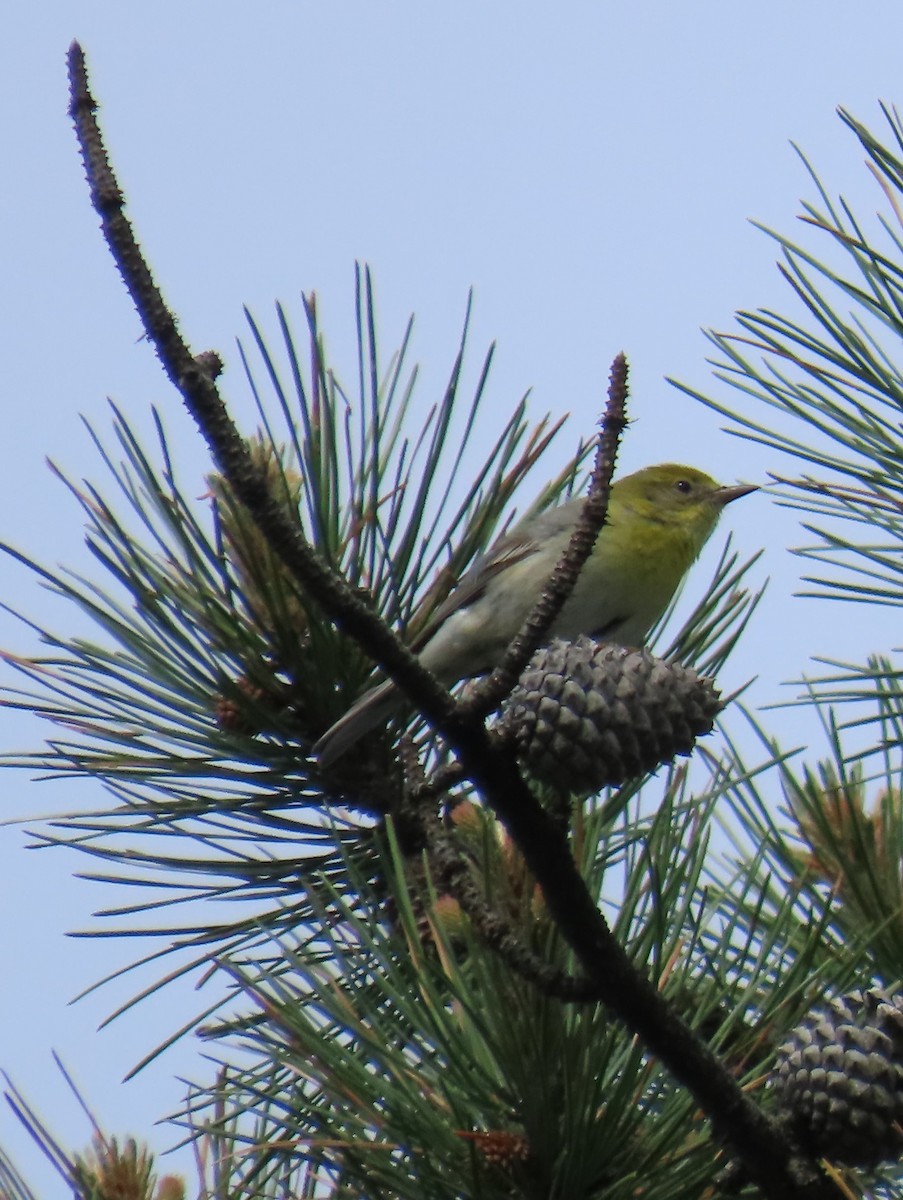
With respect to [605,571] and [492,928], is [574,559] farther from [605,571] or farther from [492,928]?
[605,571]

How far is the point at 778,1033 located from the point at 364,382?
110 cm

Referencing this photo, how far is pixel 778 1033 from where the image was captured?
174 cm

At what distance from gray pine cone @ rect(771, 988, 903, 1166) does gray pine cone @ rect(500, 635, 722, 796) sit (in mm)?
314

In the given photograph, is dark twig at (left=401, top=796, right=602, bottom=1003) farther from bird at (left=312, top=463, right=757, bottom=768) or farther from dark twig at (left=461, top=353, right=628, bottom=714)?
bird at (left=312, top=463, right=757, bottom=768)

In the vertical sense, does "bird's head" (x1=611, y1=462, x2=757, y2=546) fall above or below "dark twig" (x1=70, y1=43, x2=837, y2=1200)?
above

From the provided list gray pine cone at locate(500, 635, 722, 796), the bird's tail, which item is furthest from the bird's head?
gray pine cone at locate(500, 635, 722, 796)

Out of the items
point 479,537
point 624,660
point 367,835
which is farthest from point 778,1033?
point 479,537

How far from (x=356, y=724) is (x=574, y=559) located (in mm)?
864

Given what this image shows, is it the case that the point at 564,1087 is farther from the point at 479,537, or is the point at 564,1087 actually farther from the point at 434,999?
the point at 479,537

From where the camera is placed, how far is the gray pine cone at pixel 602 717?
4.70ft

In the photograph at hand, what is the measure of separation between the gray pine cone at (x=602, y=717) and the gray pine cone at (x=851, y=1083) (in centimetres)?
31

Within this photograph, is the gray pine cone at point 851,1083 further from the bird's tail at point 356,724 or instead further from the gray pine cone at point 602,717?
the bird's tail at point 356,724

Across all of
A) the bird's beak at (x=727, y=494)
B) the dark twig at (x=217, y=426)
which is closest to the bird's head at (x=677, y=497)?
the bird's beak at (x=727, y=494)

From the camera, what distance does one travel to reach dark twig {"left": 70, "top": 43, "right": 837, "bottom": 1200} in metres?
1.36
